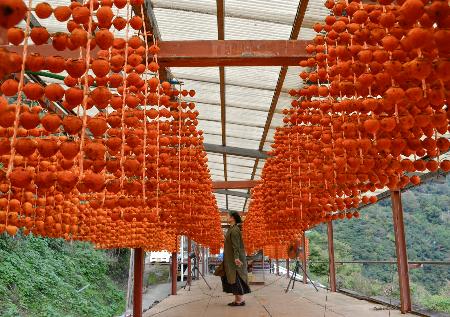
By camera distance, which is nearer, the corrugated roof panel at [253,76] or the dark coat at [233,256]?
the corrugated roof panel at [253,76]

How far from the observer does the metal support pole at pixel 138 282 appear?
6.24 m

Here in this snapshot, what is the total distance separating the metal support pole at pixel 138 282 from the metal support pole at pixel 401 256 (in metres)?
4.16

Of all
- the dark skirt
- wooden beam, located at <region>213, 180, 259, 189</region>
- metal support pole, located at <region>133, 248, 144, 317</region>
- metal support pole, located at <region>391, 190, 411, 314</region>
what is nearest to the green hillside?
metal support pole, located at <region>133, 248, 144, 317</region>

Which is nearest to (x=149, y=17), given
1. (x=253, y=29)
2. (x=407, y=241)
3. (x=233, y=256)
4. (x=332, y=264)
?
(x=253, y=29)

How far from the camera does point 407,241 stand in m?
22.9

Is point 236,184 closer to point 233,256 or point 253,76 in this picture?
point 233,256

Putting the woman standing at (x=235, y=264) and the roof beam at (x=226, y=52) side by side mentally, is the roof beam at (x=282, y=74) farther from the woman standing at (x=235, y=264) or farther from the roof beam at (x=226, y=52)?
the woman standing at (x=235, y=264)

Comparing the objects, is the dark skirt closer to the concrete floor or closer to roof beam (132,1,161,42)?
the concrete floor

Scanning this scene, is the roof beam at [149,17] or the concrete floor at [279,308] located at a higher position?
the roof beam at [149,17]

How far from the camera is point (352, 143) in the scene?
3.19m

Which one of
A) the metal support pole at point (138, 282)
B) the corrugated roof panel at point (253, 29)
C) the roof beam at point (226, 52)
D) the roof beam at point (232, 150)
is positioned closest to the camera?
the roof beam at point (226, 52)

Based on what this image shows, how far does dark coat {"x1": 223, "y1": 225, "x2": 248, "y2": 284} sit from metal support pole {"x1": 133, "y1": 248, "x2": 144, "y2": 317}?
5.57 ft

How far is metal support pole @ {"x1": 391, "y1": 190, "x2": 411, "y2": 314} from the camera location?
7125 millimetres

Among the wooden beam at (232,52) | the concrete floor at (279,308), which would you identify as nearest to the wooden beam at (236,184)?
the concrete floor at (279,308)
